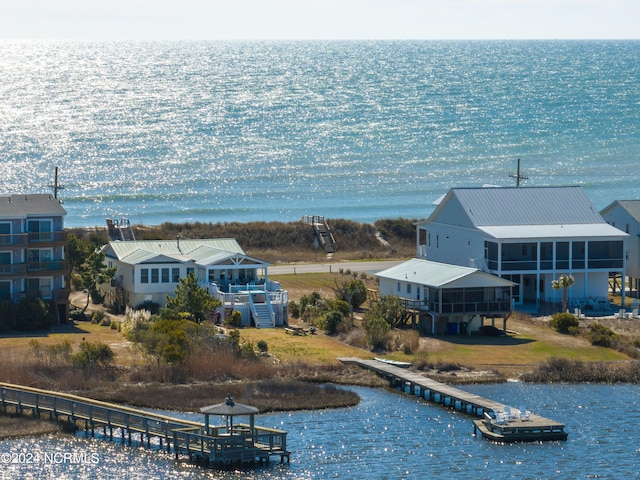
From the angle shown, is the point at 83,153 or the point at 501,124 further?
the point at 501,124

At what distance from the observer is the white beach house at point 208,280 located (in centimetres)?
7375

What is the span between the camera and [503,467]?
162 ft

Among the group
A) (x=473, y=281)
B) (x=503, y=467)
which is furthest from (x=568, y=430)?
(x=473, y=281)

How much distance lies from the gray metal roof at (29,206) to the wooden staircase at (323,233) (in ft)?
105

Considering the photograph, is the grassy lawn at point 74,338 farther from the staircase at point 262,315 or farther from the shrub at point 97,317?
the staircase at point 262,315

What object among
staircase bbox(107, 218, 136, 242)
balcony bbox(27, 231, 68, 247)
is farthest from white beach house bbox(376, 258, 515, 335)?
staircase bbox(107, 218, 136, 242)

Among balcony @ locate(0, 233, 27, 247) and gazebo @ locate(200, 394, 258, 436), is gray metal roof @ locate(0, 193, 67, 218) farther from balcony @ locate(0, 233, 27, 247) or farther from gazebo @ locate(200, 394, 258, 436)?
gazebo @ locate(200, 394, 258, 436)

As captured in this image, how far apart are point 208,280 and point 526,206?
738 inches

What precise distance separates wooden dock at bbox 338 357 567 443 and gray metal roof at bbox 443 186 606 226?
21.0m

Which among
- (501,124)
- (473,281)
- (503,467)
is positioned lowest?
(503,467)

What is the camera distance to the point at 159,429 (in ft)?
170

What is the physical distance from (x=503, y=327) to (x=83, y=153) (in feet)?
335

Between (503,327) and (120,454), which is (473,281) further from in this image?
(120,454)

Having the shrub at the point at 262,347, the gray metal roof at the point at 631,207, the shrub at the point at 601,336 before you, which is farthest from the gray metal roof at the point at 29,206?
→ the gray metal roof at the point at 631,207
